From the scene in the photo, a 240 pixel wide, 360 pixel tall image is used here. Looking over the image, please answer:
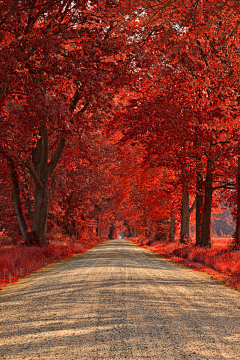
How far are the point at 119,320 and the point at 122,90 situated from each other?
10947 mm

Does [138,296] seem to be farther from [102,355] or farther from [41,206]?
[41,206]

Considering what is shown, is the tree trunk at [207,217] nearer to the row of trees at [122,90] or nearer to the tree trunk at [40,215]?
the row of trees at [122,90]

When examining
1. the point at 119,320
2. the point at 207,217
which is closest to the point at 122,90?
the point at 207,217

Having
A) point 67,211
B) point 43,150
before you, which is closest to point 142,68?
point 43,150

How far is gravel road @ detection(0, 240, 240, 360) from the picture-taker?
12.5 ft

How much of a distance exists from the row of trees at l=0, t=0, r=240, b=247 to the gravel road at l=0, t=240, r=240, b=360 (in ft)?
15.3

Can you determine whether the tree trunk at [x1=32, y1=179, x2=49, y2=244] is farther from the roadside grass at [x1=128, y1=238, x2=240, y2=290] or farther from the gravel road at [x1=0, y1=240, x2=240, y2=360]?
the gravel road at [x1=0, y1=240, x2=240, y2=360]

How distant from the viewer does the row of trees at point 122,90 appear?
898 centimetres

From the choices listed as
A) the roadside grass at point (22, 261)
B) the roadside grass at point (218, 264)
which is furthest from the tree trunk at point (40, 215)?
Result: the roadside grass at point (218, 264)

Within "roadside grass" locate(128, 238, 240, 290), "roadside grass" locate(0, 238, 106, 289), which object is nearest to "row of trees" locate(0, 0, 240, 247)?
"roadside grass" locate(0, 238, 106, 289)

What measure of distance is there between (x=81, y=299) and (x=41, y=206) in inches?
387

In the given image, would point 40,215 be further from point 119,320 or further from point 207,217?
point 119,320

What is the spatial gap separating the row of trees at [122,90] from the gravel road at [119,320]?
467 cm

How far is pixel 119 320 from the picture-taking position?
491 centimetres
